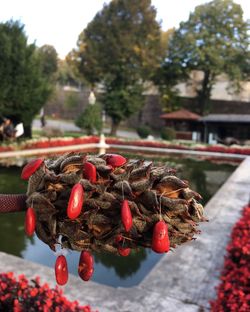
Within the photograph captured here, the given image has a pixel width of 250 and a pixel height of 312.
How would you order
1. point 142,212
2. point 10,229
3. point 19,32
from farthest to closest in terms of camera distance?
point 19,32 < point 10,229 < point 142,212

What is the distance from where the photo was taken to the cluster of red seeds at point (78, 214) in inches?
37.2

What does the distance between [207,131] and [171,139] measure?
465 cm

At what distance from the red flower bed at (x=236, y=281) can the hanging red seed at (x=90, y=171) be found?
2947 mm

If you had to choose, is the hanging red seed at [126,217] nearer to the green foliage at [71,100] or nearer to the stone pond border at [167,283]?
the stone pond border at [167,283]

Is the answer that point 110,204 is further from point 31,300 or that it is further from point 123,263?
point 123,263

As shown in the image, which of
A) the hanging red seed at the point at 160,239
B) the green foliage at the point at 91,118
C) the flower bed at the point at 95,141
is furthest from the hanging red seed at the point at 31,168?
the green foliage at the point at 91,118

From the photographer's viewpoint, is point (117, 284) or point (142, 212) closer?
point (142, 212)

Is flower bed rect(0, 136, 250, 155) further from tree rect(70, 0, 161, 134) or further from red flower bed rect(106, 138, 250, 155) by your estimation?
tree rect(70, 0, 161, 134)

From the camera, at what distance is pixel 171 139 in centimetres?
3175

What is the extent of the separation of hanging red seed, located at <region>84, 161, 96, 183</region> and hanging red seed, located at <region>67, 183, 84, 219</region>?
0.06 metres

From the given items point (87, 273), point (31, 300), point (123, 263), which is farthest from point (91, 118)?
point (87, 273)

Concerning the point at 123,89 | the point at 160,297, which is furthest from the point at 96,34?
the point at 160,297

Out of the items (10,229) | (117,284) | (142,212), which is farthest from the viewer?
(10,229)

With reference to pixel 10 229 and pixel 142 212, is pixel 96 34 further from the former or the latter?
pixel 142 212
